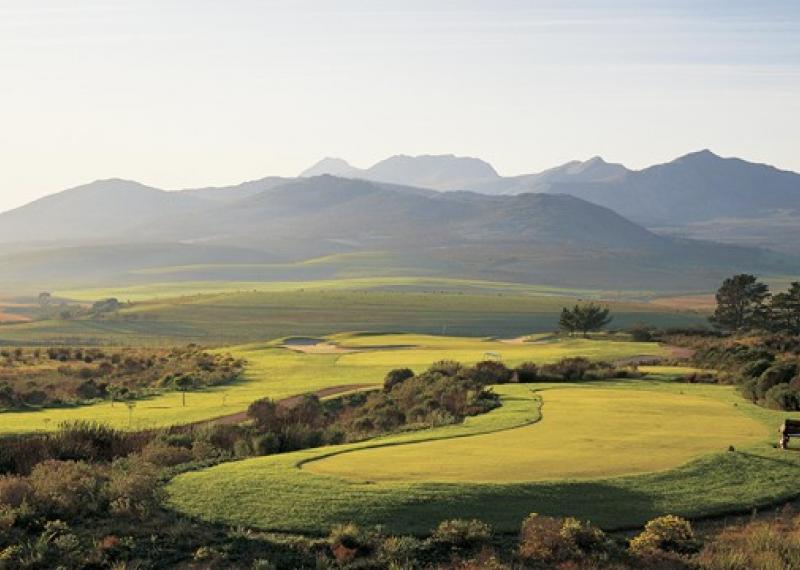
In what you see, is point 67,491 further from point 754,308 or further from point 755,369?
point 754,308

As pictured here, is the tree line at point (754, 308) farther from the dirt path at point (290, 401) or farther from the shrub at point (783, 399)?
the shrub at point (783, 399)

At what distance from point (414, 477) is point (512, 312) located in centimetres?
12007

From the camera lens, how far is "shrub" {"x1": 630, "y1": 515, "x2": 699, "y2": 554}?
17812 millimetres

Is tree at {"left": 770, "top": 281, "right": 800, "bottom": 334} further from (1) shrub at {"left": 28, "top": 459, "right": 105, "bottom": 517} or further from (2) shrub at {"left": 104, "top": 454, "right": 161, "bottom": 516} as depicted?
(1) shrub at {"left": 28, "top": 459, "right": 105, "bottom": 517}

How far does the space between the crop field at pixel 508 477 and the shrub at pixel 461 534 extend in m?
0.73

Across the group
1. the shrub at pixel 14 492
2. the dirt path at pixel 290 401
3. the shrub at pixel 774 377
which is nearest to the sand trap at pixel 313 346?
the dirt path at pixel 290 401

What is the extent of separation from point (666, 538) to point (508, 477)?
483 cm

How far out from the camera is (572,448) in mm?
26062

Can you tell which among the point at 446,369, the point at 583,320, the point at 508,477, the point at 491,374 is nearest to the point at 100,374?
the point at 446,369

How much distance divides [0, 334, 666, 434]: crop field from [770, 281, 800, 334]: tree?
75.0 feet

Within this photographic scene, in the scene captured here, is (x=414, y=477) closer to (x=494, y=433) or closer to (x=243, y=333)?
(x=494, y=433)

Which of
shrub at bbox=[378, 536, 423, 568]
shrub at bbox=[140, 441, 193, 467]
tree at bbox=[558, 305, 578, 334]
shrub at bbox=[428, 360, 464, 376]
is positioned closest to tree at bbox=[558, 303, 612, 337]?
tree at bbox=[558, 305, 578, 334]

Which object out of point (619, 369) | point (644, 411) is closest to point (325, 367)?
point (619, 369)

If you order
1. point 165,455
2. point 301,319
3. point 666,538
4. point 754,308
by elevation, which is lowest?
point 666,538
